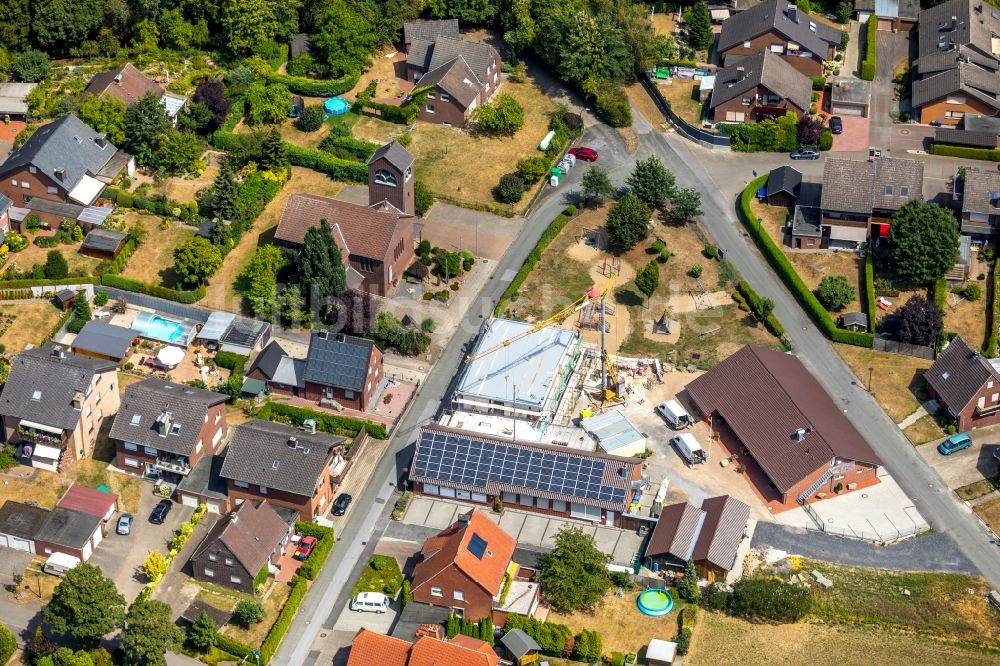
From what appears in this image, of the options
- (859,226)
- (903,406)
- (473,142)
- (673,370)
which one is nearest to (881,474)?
(903,406)

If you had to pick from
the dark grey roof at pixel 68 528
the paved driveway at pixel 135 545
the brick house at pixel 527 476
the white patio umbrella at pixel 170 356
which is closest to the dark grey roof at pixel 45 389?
the dark grey roof at pixel 68 528

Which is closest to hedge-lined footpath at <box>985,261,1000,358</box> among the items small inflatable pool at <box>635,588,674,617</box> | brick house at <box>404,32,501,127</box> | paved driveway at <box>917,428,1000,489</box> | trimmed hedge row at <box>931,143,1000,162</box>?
paved driveway at <box>917,428,1000,489</box>

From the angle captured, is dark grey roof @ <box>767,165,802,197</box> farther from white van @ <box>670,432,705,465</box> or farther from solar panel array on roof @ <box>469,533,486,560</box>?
solar panel array on roof @ <box>469,533,486,560</box>

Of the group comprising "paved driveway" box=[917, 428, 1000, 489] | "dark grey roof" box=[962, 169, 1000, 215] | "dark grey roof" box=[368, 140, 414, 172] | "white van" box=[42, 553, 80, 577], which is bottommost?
"white van" box=[42, 553, 80, 577]

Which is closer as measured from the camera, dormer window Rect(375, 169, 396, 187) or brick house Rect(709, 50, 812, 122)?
dormer window Rect(375, 169, 396, 187)

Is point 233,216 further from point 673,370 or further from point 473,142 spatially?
point 673,370

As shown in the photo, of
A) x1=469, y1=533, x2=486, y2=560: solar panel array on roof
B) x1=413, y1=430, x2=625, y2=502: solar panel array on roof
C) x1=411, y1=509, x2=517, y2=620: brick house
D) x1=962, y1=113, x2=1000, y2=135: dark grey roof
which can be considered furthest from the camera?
x1=962, y1=113, x2=1000, y2=135: dark grey roof
